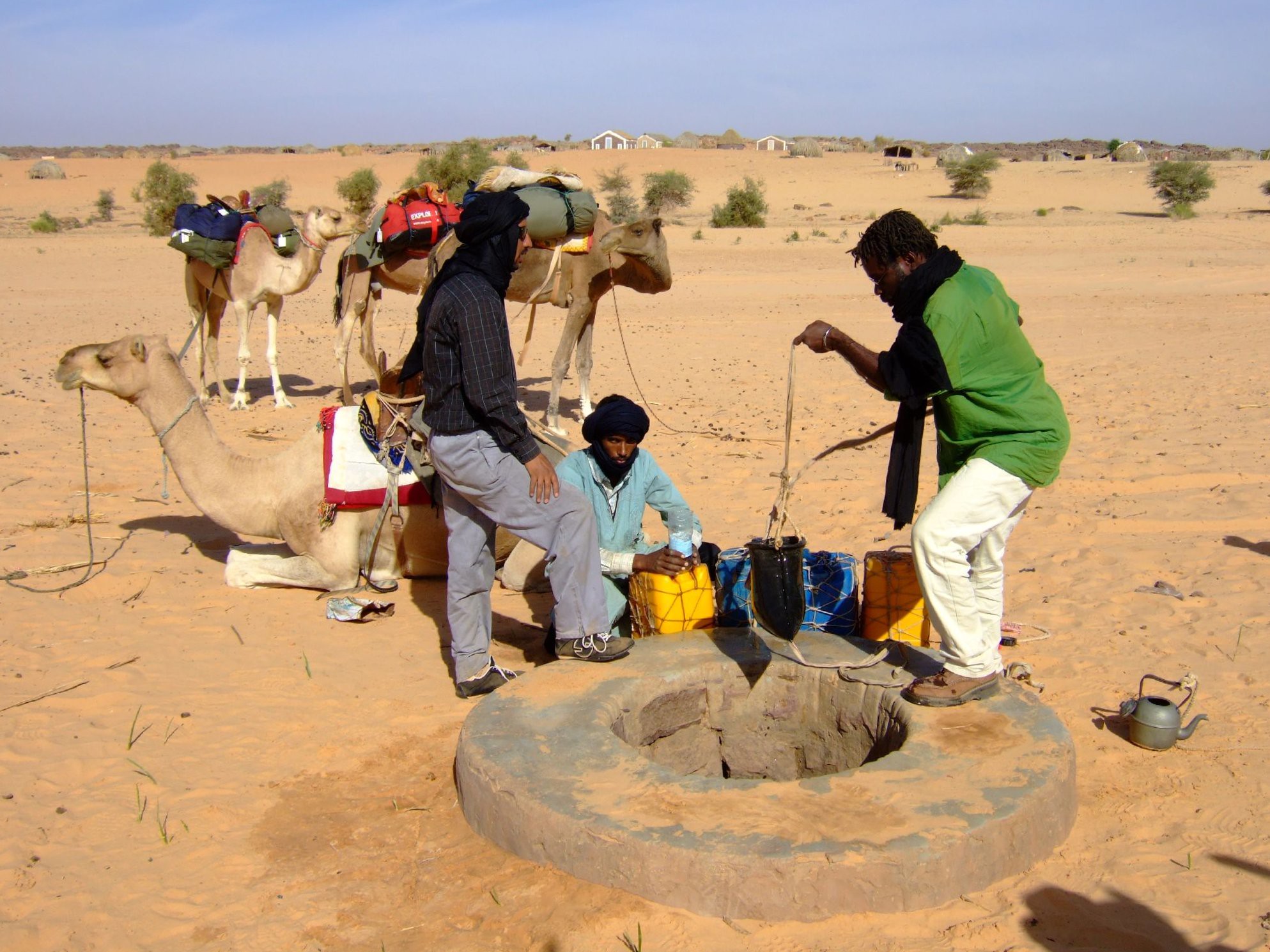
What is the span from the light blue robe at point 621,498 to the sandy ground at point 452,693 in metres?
0.85

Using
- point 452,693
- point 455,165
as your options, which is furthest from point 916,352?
point 455,165

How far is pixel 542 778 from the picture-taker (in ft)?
12.9

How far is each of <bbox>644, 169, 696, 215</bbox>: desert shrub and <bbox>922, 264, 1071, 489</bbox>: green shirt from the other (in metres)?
33.0

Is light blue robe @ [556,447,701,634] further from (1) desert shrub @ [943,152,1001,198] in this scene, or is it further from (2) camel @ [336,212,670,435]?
(1) desert shrub @ [943,152,1001,198]

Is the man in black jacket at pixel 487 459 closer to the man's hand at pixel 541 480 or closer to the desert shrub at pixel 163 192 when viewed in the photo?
the man's hand at pixel 541 480

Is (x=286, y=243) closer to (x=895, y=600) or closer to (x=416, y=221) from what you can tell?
(x=416, y=221)

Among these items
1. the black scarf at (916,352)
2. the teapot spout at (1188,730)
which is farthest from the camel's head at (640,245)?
A: the teapot spout at (1188,730)

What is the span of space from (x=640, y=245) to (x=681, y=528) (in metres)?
6.11

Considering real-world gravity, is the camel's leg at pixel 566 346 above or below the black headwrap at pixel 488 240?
below

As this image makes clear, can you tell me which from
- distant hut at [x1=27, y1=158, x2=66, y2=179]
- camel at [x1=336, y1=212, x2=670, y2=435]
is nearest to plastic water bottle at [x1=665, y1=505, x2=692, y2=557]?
camel at [x1=336, y1=212, x2=670, y2=435]

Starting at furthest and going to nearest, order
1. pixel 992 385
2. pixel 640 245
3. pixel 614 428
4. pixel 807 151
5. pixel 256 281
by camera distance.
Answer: pixel 807 151
pixel 256 281
pixel 640 245
pixel 614 428
pixel 992 385

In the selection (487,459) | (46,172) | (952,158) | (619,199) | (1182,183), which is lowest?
(487,459)

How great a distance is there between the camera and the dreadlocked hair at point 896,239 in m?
4.29

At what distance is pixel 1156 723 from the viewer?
4.62m
